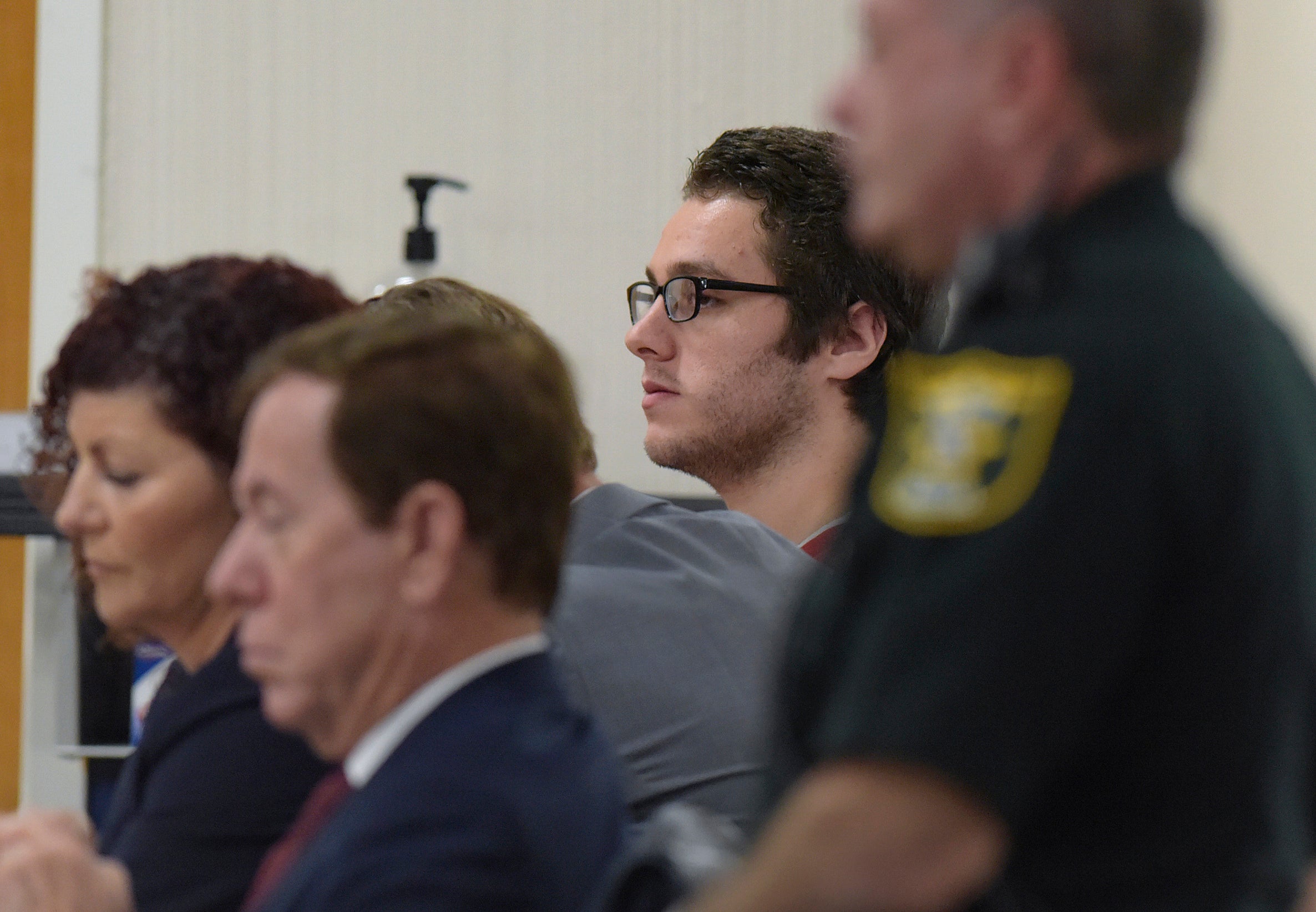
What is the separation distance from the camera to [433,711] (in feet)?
2.28

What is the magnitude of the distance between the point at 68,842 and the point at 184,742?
0.09 meters

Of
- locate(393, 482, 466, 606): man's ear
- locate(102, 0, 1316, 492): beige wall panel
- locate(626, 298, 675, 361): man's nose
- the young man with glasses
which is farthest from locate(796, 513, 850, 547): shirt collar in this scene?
locate(393, 482, 466, 606): man's ear

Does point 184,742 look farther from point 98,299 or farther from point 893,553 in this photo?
point 893,553

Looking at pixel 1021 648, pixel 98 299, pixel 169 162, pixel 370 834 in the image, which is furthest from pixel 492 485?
pixel 169 162

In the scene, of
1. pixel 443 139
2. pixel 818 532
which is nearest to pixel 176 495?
pixel 818 532

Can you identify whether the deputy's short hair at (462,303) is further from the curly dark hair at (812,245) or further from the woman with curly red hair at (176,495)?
the curly dark hair at (812,245)

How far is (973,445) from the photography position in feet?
1.59

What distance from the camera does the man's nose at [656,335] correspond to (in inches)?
64.9

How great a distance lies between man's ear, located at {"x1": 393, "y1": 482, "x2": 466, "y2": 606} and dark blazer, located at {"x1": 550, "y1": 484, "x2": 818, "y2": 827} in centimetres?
25

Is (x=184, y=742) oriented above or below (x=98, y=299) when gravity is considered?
below

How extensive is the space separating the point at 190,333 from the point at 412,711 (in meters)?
0.38

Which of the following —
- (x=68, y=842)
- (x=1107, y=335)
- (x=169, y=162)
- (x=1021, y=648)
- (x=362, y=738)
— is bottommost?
(x=68, y=842)

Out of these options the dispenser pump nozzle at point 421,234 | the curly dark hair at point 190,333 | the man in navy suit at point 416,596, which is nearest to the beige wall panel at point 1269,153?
the dispenser pump nozzle at point 421,234

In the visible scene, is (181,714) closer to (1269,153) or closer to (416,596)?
(416,596)
